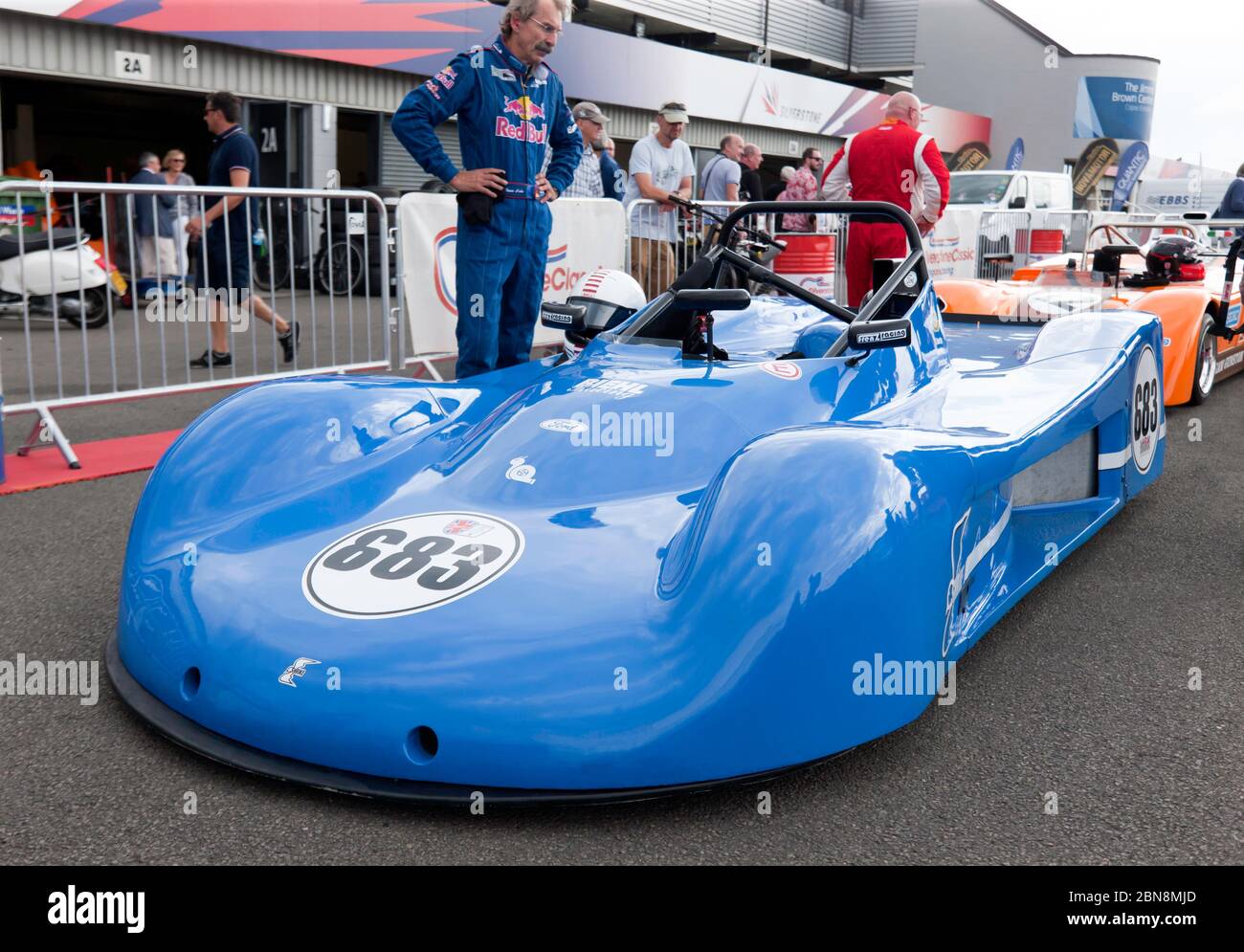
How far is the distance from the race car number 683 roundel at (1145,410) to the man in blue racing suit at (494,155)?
2.27m

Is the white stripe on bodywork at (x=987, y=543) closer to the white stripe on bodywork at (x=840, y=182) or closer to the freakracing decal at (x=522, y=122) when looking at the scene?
the freakracing decal at (x=522, y=122)

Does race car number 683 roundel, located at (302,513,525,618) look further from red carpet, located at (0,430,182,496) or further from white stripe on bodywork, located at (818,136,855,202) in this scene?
white stripe on bodywork, located at (818,136,855,202)

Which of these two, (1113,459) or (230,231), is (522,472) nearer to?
(1113,459)

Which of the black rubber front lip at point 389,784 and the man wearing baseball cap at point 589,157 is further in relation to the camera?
the man wearing baseball cap at point 589,157

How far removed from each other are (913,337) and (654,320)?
0.78 m

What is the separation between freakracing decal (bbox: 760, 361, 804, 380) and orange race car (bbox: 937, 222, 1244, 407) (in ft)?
9.89

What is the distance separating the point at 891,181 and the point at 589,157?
103 inches

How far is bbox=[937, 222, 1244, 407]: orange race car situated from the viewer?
6262 millimetres

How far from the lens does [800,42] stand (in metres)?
29.6

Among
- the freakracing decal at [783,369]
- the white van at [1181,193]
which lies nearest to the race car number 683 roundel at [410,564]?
the freakracing decal at [783,369]

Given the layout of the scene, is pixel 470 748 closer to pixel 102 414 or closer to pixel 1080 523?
pixel 1080 523

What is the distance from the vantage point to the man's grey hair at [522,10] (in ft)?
14.8

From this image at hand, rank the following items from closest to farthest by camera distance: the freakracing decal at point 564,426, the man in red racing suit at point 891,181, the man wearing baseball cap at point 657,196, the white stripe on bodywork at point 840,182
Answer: the freakracing decal at point 564,426, the man in red racing suit at point 891,181, the white stripe on bodywork at point 840,182, the man wearing baseball cap at point 657,196
